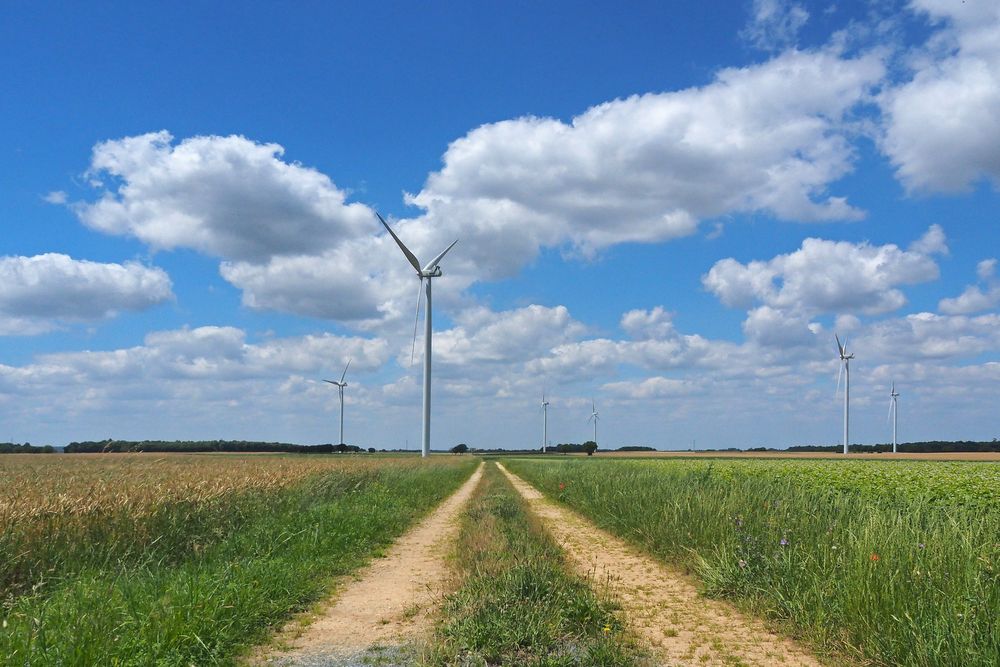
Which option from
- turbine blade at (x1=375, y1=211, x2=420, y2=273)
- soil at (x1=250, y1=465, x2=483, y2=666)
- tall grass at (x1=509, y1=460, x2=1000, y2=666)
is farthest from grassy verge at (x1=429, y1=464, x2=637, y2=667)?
Answer: turbine blade at (x1=375, y1=211, x2=420, y2=273)

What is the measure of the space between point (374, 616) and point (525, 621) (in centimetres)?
270

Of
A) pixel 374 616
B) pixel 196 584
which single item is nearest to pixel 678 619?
pixel 374 616

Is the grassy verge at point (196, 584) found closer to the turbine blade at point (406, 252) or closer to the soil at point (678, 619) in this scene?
the soil at point (678, 619)

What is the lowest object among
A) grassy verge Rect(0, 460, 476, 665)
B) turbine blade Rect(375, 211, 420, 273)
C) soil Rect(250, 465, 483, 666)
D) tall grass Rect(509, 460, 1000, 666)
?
soil Rect(250, 465, 483, 666)

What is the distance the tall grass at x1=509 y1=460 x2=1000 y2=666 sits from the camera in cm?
700

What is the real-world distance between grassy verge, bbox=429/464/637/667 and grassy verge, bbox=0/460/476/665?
241 cm

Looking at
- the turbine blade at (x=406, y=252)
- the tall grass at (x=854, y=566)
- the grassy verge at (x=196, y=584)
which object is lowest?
the grassy verge at (x=196, y=584)

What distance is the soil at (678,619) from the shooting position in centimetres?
791

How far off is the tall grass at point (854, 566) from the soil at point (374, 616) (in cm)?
446

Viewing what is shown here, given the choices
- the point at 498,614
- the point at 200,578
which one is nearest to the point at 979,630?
the point at 498,614

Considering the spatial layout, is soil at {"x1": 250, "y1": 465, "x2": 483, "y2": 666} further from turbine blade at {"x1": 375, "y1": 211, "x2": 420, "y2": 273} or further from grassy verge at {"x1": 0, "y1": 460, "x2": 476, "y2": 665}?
turbine blade at {"x1": 375, "y1": 211, "x2": 420, "y2": 273}

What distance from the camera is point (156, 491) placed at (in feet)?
48.0

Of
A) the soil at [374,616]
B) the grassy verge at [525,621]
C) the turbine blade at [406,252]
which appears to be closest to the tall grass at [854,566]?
the grassy verge at [525,621]

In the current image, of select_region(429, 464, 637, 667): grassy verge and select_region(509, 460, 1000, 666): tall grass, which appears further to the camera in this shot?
select_region(429, 464, 637, 667): grassy verge
